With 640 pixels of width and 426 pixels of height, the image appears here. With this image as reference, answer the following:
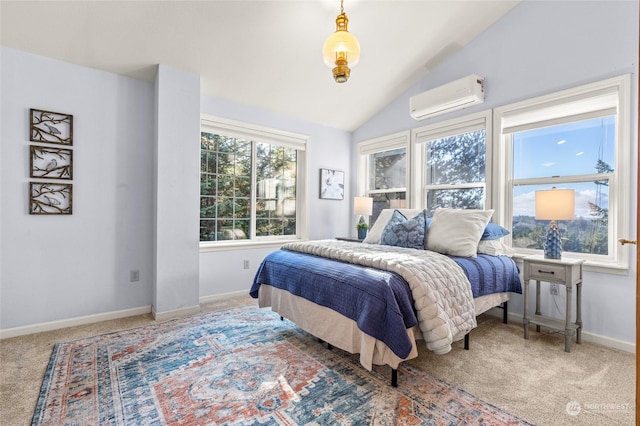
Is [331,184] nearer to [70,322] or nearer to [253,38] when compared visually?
[253,38]

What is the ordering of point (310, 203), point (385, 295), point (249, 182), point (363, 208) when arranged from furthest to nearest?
point (310, 203) → point (363, 208) → point (249, 182) → point (385, 295)

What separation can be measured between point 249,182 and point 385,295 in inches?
105

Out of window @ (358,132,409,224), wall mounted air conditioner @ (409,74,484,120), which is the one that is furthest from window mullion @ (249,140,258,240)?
wall mounted air conditioner @ (409,74,484,120)

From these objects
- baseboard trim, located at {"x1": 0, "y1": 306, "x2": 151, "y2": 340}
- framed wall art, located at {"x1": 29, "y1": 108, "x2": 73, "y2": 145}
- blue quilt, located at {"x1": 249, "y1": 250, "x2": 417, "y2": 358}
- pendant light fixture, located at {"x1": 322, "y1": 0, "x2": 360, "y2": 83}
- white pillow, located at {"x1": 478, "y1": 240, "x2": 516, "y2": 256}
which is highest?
pendant light fixture, located at {"x1": 322, "y1": 0, "x2": 360, "y2": 83}

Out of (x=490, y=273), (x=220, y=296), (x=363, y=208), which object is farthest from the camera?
(x=363, y=208)

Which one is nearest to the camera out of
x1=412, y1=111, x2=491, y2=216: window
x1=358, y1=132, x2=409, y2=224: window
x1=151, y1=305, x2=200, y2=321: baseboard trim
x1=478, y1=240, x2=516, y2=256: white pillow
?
x1=478, y1=240, x2=516, y2=256: white pillow

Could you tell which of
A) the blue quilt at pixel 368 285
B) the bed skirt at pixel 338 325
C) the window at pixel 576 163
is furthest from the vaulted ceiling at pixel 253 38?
the bed skirt at pixel 338 325

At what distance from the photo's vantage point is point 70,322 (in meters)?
2.76

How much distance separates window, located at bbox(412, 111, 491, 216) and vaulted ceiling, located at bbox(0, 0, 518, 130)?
80cm

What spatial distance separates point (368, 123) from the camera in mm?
4672

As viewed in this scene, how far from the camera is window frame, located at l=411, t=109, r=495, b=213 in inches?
128

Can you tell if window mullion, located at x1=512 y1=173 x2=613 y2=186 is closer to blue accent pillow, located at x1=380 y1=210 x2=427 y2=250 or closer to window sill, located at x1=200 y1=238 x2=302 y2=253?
blue accent pillow, located at x1=380 y1=210 x2=427 y2=250

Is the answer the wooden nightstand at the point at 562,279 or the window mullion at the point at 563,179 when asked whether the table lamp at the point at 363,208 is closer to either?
the window mullion at the point at 563,179

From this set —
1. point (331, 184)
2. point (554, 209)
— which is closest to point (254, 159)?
point (331, 184)
